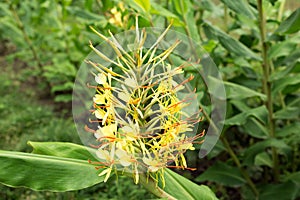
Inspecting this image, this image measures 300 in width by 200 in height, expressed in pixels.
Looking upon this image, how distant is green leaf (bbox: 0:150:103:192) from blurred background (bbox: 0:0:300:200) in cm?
25

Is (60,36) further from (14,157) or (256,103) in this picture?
(14,157)

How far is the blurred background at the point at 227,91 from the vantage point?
2.17 metres

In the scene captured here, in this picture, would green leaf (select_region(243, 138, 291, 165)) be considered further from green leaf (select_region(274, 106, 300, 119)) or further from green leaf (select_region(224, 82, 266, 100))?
green leaf (select_region(224, 82, 266, 100))

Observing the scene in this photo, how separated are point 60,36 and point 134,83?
311 cm

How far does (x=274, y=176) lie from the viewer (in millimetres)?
2695

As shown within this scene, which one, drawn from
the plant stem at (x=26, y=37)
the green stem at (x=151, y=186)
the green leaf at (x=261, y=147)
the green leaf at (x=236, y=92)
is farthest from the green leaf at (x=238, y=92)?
the plant stem at (x=26, y=37)

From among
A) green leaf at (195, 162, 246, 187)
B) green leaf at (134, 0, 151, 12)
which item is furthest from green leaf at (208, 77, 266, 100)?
green leaf at (195, 162, 246, 187)

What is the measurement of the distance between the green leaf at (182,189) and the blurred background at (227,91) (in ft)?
0.24

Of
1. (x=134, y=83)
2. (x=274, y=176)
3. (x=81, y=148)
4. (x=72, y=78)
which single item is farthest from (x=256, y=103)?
(x=134, y=83)

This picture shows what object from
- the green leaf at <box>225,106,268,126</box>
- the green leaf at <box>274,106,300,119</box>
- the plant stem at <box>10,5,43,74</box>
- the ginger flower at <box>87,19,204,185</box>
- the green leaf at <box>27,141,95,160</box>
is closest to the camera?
the ginger flower at <box>87,19,204,185</box>

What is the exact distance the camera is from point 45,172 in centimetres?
136

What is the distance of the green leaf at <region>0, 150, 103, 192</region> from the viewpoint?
1.32 m

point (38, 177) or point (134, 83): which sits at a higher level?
point (134, 83)

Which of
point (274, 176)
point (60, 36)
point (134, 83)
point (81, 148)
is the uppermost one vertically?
point (60, 36)
